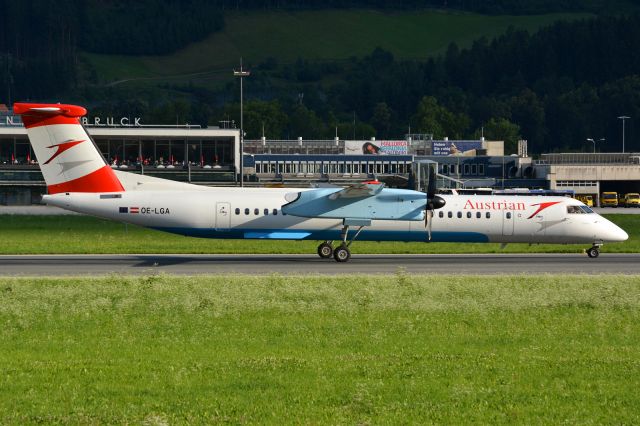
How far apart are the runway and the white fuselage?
1128mm

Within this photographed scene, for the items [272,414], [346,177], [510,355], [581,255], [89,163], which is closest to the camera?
[272,414]

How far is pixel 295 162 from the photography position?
13050 cm

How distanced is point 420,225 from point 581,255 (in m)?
8.87

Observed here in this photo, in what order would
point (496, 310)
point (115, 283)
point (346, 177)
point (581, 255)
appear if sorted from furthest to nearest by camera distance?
point (346, 177) → point (581, 255) → point (115, 283) → point (496, 310)

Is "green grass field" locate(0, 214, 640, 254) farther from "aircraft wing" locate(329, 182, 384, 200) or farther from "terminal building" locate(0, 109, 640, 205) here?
"terminal building" locate(0, 109, 640, 205)

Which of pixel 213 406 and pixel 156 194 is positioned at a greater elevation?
pixel 156 194

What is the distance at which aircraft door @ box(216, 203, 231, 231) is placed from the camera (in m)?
45.8

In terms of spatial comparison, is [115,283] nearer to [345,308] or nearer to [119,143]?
[345,308]

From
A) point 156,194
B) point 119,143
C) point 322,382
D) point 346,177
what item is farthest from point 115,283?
point 346,177

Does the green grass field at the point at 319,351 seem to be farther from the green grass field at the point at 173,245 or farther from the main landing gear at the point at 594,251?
the green grass field at the point at 173,245

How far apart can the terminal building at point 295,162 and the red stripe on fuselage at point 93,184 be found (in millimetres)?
61044

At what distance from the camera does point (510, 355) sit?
23078mm

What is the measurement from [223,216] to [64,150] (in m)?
7.31

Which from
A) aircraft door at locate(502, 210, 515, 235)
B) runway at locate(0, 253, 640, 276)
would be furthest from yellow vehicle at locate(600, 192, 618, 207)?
aircraft door at locate(502, 210, 515, 235)
